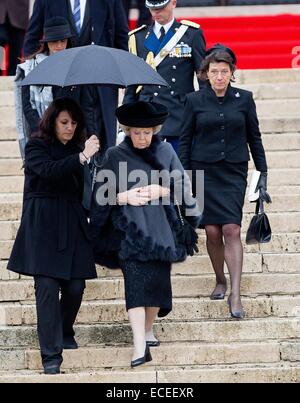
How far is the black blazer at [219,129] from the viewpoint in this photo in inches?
408

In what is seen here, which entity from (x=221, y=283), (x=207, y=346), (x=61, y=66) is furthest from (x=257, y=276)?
(x=61, y=66)

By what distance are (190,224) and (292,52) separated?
23.3 feet

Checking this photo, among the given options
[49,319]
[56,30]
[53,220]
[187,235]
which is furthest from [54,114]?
[49,319]

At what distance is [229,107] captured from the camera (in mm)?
10398

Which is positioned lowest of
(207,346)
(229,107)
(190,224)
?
(207,346)

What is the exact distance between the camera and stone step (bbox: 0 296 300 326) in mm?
10242

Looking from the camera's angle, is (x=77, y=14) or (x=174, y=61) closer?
(x=77, y=14)

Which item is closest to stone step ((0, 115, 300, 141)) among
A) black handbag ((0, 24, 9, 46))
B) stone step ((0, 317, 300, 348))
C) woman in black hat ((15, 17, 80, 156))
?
black handbag ((0, 24, 9, 46))

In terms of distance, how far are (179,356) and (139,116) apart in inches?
61.3

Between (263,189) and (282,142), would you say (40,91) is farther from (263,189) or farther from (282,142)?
(282,142)

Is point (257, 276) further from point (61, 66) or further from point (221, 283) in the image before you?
point (61, 66)

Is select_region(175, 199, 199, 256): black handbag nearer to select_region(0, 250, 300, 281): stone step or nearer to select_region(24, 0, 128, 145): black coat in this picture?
select_region(0, 250, 300, 281): stone step

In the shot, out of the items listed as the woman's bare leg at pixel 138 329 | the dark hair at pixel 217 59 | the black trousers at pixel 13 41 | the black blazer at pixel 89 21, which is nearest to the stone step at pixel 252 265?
the woman's bare leg at pixel 138 329

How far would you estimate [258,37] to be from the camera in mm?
17312
